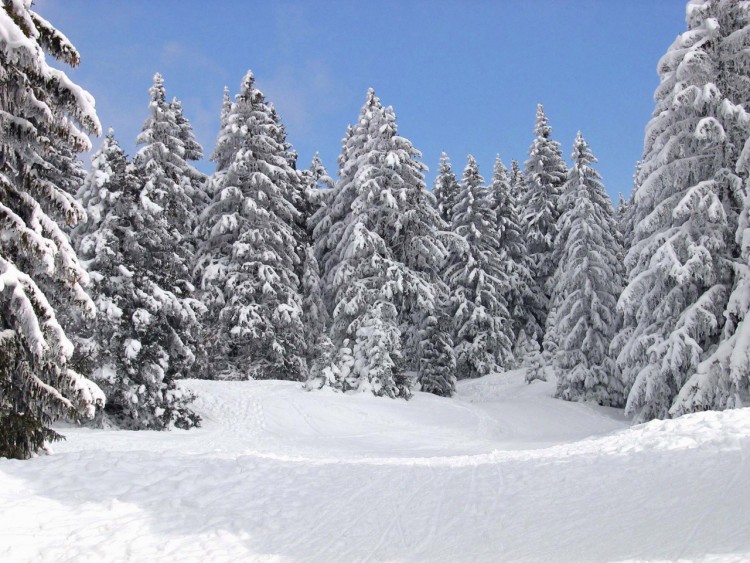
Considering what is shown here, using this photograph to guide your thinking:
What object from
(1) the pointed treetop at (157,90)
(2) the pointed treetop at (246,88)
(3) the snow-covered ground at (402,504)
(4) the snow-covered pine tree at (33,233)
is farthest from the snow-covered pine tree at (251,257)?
(4) the snow-covered pine tree at (33,233)

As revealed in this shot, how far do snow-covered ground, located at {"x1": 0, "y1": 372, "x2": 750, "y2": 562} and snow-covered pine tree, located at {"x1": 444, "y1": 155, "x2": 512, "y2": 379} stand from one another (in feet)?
72.6

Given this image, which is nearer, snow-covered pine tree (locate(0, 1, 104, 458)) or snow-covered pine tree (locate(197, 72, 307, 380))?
snow-covered pine tree (locate(0, 1, 104, 458))

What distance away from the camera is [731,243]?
1648cm

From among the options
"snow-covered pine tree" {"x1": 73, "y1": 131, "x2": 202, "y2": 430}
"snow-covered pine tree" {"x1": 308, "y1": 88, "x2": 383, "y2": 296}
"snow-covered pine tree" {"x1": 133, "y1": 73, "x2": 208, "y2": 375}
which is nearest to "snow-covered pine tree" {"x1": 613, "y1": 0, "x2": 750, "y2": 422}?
"snow-covered pine tree" {"x1": 308, "y1": 88, "x2": 383, "y2": 296}

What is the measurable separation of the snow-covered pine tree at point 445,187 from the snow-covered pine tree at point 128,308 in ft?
83.2

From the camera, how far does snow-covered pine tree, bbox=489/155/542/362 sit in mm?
38938

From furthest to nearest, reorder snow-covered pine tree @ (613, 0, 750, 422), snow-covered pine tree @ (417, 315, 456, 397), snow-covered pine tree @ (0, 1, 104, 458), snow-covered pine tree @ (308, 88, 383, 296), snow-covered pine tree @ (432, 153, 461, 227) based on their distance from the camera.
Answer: snow-covered pine tree @ (432, 153, 461, 227) → snow-covered pine tree @ (417, 315, 456, 397) → snow-covered pine tree @ (308, 88, 383, 296) → snow-covered pine tree @ (613, 0, 750, 422) → snow-covered pine tree @ (0, 1, 104, 458)

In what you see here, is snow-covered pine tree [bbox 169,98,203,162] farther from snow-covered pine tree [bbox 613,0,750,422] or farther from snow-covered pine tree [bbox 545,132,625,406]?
snow-covered pine tree [bbox 613,0,750,422]

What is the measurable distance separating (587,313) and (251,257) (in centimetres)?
1566

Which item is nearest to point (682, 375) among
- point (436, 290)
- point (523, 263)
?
point (436, 290)

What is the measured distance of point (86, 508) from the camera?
7797mm

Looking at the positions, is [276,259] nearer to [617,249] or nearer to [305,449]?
[305,449]

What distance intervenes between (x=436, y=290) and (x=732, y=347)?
1450 cm

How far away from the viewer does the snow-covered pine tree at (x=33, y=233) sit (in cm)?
832
